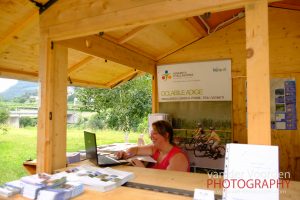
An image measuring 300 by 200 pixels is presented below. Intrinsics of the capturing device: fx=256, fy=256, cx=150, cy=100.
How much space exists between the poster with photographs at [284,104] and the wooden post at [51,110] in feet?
9.36

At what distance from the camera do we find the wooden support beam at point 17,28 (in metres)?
2.47

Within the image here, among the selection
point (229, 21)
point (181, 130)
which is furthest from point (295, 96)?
point (181, 130)

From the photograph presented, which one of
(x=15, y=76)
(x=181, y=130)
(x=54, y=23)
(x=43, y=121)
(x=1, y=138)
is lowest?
(x=1, y=138)

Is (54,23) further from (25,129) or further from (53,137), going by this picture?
(25,129)

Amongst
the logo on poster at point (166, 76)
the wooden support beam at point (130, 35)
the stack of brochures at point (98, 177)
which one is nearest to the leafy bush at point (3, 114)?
the logo on poster at point (166, 76)

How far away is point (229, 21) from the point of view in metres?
3.93

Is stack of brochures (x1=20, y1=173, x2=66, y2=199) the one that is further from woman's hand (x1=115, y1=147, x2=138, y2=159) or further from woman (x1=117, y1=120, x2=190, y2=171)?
woman's hand (x1=115, y1=147, x2=138, y2=159)

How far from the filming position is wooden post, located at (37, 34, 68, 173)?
218 centimetres

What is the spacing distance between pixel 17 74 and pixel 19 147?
483cm

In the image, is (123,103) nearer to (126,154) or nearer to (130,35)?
(130,35)

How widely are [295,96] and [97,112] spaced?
8.32 meters

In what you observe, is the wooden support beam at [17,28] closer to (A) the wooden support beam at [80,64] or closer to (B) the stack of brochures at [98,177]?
Answer: (A) the wooden support beam at [80,64]

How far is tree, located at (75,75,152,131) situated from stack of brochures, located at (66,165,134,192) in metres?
8.09

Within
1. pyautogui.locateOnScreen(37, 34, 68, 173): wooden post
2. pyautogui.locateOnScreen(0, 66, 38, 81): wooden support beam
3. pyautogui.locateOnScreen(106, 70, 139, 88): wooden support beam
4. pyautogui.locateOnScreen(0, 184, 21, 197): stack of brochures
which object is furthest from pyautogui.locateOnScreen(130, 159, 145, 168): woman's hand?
pyautogui.locateOnScreen(106, 70, 139, 88): wooden support beam
